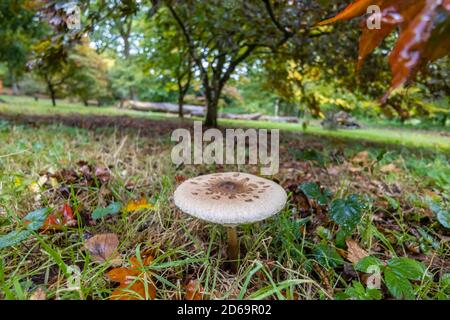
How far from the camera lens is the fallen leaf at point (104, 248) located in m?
1.03

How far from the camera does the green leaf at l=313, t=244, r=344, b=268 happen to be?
1.08 m

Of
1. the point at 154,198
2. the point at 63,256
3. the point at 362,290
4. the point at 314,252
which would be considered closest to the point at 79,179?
the point at 154,198

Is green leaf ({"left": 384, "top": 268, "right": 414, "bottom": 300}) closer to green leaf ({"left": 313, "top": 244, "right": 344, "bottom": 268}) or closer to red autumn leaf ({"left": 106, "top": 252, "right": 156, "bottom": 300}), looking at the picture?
green leaf ({"left": 313, "top": 244, "right": 344, "bottom": 268})

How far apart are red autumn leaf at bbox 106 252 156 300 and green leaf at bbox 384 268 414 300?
0.79 m

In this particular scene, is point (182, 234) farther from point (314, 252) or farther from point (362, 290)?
point (362, 290)

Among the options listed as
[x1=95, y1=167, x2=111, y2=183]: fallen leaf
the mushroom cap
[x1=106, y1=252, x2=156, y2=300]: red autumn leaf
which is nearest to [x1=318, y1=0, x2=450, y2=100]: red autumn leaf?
the mushroom cap

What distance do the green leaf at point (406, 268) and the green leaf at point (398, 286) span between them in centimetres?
2

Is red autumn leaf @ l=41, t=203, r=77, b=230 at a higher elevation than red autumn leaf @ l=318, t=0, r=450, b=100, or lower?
lower

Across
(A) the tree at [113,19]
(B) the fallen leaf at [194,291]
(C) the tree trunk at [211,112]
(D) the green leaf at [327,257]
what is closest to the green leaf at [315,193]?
(D) the green leaf at [327,257]

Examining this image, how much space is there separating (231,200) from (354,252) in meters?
0.58

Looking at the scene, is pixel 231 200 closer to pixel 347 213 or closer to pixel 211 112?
pixel 347 213

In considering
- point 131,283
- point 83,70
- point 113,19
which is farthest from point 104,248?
point 83,70

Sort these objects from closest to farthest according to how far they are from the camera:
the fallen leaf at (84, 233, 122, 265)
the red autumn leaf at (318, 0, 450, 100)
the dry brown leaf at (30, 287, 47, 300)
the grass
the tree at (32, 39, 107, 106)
Answer: 1. the red autumn leaf at (318, 0, 450, 100)
2. the dry brown leaf at (30, 287, 47, 300)
3. the fallen leaf at (84, 233, 122, 265)
4. the grass
5. the tree at (32, 39, 107, 106)
